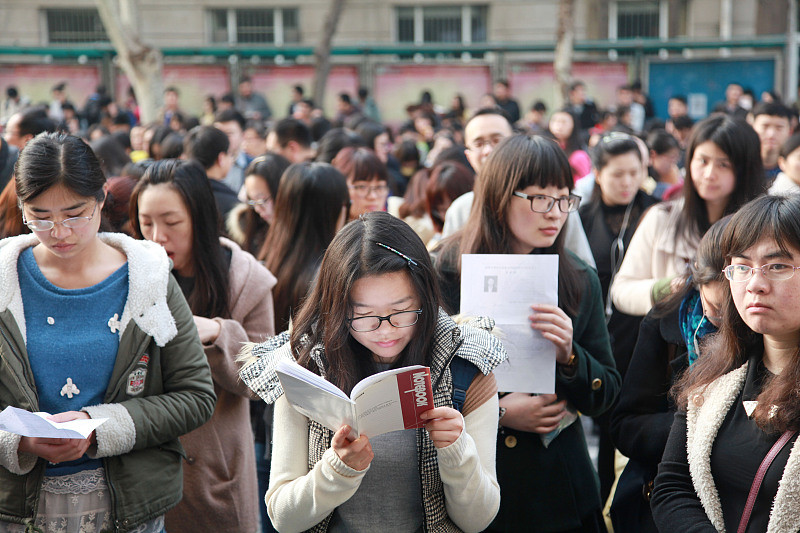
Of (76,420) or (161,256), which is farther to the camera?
(161,256)

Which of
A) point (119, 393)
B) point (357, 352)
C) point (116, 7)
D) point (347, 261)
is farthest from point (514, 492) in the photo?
point (116, 7)

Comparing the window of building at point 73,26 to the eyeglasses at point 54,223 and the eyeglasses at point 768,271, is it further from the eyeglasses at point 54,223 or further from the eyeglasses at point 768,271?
the eyeglasses at point 768,271

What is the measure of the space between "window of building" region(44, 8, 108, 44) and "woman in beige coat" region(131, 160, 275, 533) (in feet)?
79.0

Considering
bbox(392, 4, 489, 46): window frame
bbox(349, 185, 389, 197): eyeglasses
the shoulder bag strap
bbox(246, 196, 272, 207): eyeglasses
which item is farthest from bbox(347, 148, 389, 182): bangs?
bbox(392, 4, 489, 46): window frame

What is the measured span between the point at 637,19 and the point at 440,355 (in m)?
25.7

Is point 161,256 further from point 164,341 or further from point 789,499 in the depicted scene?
point 789,499

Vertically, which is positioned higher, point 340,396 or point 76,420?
point 340,396

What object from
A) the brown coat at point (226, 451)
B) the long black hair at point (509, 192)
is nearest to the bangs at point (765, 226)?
the long black hair at point (509, 192)

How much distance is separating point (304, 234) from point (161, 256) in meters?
1.11

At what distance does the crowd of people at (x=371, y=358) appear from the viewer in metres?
2.17

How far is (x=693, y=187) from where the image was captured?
3.90 meters

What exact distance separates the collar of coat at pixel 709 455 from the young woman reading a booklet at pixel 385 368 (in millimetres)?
547

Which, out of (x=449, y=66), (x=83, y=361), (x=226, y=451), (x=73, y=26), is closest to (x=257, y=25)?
(x=73, y=26)

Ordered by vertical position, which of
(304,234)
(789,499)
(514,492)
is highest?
(304,234)
